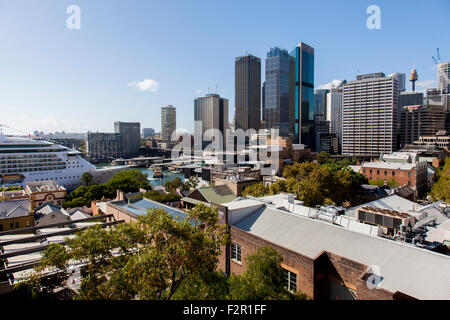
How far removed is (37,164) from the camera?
6494 cm

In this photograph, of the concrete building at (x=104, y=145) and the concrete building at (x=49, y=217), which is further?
the concrete building at (x=104, y=145)

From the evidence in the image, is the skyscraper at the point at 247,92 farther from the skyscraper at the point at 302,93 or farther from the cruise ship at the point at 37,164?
the cruise ship at the point at 37,164

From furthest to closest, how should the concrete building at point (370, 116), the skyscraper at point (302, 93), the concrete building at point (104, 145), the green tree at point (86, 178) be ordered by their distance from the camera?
1. the concrete building at point (104, 145)
2. the skyscraper at point (302, 93)
3. the concrete building at point (370, 116)
4. the green tree at point (86, 178)

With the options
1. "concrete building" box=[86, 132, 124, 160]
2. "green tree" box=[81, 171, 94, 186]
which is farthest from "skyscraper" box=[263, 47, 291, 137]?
"green tree" box=[81, 171, 94, 186]

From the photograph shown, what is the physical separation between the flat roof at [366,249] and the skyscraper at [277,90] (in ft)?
481

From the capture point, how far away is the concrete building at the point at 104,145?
177125 mm

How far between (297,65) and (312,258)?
16948cm

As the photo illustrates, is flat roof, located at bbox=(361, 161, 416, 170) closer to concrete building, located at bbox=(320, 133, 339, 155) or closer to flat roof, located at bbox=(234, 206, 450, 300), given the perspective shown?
flat roof, located at bbox=(234, 206, 450, 300)

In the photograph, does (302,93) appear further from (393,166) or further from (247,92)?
(393,166)

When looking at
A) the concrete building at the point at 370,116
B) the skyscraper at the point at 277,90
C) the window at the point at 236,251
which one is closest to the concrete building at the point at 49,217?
the window at the point at 236,251

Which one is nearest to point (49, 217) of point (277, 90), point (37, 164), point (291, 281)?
point (291, 281)

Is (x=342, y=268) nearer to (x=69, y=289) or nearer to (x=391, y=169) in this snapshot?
(x=69, y=289)

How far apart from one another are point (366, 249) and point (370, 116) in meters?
113

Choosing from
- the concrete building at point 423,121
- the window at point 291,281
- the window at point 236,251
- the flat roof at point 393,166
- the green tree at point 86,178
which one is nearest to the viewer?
the window at point 291,281
